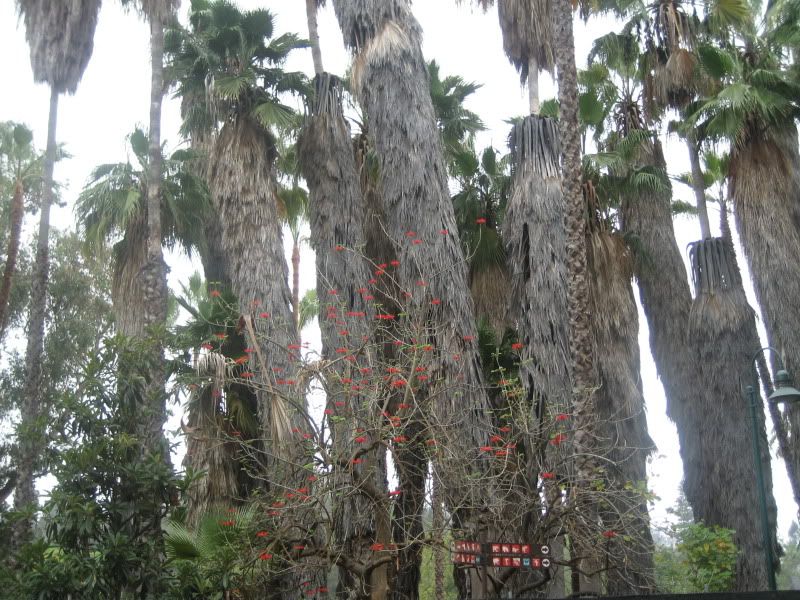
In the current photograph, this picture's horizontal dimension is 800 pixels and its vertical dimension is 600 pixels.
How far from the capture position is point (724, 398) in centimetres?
1952

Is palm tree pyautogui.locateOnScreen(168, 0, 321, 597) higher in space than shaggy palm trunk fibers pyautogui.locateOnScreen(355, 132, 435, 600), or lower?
higher

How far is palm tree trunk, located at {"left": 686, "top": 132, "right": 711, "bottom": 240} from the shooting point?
2069cm

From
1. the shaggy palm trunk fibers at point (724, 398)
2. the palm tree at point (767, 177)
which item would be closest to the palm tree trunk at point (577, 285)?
the palm tree at point (767, 177)

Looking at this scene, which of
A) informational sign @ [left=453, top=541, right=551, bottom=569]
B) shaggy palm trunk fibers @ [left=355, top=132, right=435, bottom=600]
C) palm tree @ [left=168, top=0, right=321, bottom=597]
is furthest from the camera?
palm tree @ [left=168, top=0, right=321, bottom=597]

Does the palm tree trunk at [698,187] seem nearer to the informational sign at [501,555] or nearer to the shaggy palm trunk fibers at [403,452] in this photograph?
the shaggy palm trunk fibers at [403,452]

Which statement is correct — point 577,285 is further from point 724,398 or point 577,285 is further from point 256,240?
point 724,398

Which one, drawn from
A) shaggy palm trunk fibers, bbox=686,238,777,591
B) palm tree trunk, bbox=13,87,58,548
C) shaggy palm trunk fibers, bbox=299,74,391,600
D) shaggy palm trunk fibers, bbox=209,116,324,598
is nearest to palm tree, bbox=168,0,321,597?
shaggy palm trunk fibers, bbox=209,116,324,598

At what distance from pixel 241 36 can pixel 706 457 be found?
40.8 ft

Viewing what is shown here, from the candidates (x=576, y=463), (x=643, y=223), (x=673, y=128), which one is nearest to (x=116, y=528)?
(x=576, y=463)

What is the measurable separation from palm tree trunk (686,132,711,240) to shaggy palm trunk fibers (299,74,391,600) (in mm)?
7733

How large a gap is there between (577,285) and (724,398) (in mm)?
7728

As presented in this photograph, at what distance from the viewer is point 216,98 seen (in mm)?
18062

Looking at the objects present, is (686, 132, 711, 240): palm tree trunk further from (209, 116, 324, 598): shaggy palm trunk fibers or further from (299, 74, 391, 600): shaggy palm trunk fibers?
(209, 116, 324, 598): shaggy palm trunk fibers

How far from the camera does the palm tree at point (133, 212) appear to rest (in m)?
19.0
